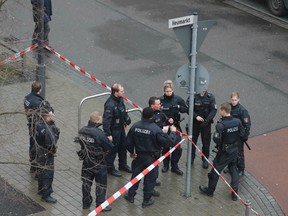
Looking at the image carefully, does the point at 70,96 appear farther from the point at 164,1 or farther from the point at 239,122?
the point at 164,1

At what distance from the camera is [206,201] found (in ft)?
43.0

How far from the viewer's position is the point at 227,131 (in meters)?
12.8

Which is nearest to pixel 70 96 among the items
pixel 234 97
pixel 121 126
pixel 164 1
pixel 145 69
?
pixel 145 69

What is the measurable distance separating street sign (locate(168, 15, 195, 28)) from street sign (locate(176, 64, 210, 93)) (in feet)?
2.48

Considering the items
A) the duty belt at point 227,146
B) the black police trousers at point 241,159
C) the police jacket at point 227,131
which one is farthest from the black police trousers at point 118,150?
the black police trousers at point 241,159

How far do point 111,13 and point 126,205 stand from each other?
9.96 meters

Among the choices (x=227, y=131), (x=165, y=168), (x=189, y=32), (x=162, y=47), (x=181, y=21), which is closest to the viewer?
(x=181, y=21)

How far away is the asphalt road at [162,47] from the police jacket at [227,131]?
281cm

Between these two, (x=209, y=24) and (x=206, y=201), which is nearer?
(x=209, y=24)

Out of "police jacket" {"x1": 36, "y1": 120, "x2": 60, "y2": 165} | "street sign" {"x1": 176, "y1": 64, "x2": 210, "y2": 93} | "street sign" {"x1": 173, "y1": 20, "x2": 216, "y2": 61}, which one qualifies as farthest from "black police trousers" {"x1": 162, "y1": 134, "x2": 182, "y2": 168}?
"police jacket" {"x1": 36, "y1": 120, "x2": 60, "y2": 165}

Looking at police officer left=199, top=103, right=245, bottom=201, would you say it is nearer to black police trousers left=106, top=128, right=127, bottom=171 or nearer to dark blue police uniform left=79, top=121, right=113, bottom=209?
black police trousers left=106, top=128, right=127, bottom=171

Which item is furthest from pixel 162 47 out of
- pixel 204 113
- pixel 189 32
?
pixel 189 32

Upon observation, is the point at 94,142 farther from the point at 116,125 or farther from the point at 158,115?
the point at 158,115

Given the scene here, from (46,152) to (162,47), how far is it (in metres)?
8.03
